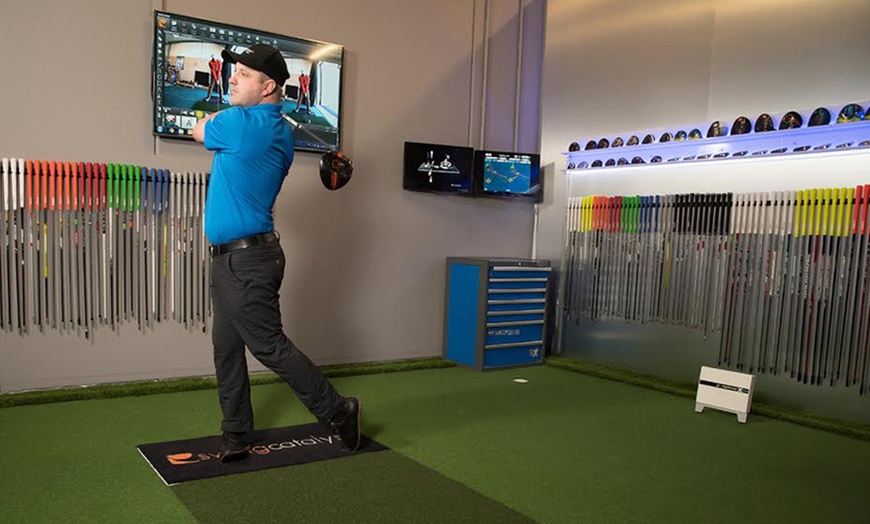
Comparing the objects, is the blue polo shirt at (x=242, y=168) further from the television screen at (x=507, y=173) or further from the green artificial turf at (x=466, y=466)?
the television screen at (x=507, y=173)

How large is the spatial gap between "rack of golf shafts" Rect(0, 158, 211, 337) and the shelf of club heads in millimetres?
2697

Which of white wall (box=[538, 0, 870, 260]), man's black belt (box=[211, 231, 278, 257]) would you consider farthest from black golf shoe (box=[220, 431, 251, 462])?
white wall (box=[538, 0, 870, 260])

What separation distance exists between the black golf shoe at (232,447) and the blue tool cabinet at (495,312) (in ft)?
7.19

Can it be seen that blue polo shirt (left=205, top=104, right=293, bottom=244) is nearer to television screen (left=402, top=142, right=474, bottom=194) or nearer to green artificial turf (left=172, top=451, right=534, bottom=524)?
green artificial turf (left=172, top=451, right=534, bottom=524)

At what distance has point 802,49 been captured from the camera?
12.0ft

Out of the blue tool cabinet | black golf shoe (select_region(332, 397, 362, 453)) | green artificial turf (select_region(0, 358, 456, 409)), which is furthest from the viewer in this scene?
the blue tool cabinet

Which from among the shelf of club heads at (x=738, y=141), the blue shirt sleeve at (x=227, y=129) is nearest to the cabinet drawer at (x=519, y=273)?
the shelf of club heads at (x=738, y=141)

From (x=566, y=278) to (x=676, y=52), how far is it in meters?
1.71

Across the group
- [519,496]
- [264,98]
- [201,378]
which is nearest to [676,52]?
[264,98]

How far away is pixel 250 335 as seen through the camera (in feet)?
7.83

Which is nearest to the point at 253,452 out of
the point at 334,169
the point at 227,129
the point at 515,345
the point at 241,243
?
the point at 241,243

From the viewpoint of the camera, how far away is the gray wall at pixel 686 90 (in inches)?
138

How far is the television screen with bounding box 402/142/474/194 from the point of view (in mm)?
4441

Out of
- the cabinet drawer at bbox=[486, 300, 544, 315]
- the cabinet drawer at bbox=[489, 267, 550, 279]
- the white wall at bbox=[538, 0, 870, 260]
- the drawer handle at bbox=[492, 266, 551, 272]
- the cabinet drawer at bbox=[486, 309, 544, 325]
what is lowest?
the cabinet drawer at bbox=[486, 309, 544, 325]
